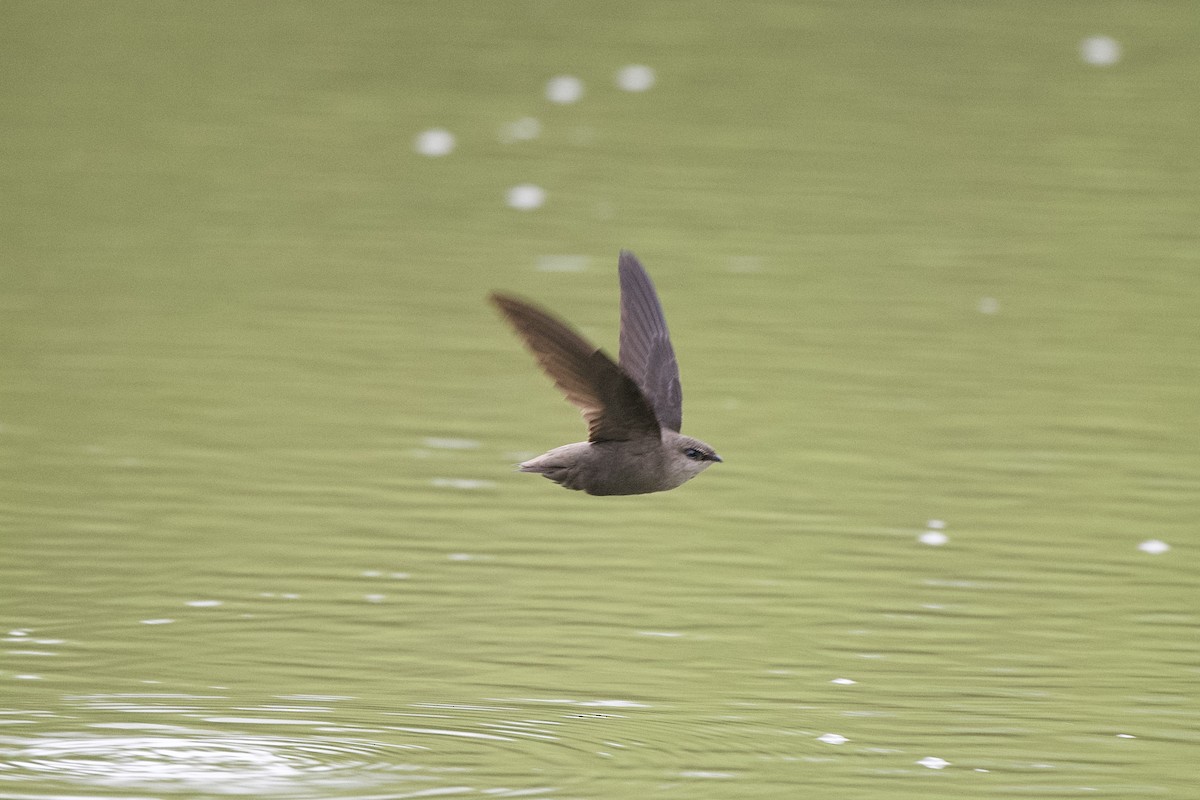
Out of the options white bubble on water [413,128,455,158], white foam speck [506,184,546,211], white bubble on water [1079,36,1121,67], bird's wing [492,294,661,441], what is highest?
white bubble on water [1079,36,1121,67]

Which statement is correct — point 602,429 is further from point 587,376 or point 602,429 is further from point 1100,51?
point 1100,51

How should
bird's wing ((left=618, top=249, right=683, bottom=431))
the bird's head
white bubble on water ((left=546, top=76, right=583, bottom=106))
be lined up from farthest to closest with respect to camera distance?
1. white bubble on water ((left=546, top=76, right=583, bottom=106))
2. bird's wing ((left=618, top=249, right=683, bottom=431))
3. the bird's head

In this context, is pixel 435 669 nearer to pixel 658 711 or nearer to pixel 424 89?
pixel 658 711

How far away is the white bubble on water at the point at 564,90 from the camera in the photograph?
15.0 meters

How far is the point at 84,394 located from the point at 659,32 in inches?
336

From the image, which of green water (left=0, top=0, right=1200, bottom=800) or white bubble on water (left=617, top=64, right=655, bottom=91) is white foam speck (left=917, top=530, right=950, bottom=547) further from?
white bubble on water (left=617, top=64, right=655, bottom=91)

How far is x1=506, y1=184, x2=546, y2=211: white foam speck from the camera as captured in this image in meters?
12.7

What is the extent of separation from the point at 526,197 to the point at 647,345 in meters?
7.01

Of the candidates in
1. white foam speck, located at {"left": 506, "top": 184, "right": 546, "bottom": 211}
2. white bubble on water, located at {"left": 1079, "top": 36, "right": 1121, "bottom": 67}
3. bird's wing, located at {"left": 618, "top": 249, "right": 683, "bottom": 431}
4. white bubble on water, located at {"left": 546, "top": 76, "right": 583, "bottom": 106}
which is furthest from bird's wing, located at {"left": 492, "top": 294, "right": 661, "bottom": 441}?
white bubble on water, located at {"left": 1079, "top": 36, "right": 1121, "bottom": 67}

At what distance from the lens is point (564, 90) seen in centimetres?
1513

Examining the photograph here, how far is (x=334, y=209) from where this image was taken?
12578 millimetres

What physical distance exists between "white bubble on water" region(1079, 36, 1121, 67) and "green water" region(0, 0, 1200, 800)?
0.08 metres

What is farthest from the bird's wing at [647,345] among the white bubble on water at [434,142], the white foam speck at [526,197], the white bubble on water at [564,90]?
the white bubble on water at [564,90]

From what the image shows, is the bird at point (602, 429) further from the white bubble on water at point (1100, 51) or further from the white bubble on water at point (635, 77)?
the white bubble on water at point (1100, 51)
